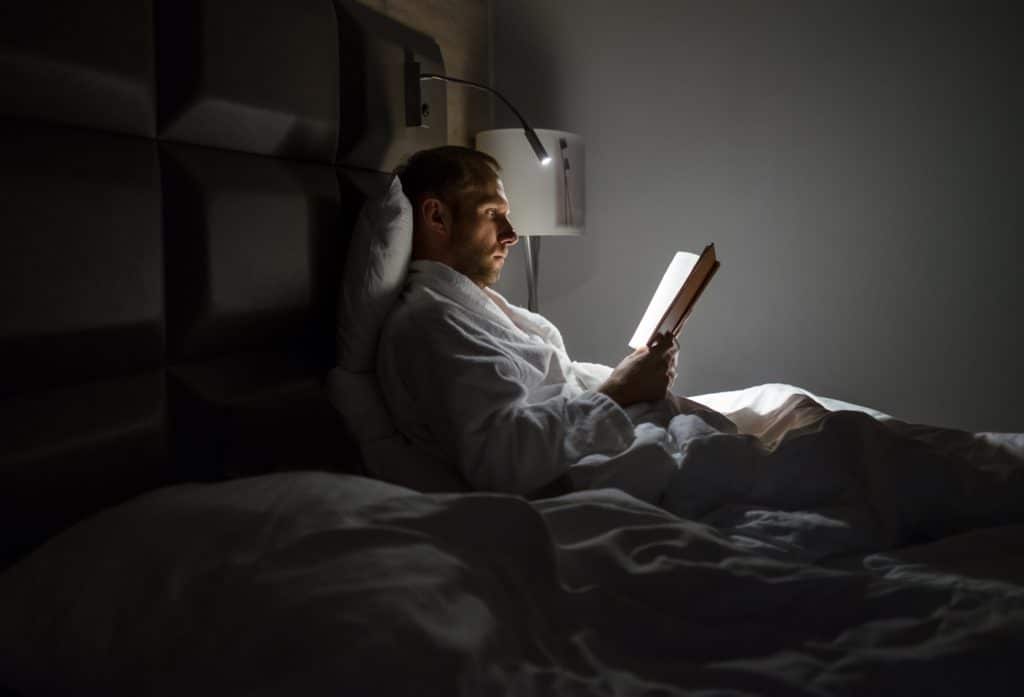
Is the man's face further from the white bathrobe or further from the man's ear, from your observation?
the white bathrobe

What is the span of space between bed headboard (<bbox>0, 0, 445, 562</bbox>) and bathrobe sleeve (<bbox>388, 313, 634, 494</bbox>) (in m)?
0.18

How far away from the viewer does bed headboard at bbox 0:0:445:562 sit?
79 cm

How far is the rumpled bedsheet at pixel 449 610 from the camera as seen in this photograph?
0.51 m

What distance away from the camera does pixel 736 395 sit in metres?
1.58

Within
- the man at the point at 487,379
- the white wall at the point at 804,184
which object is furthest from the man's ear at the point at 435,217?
the white wall at the point at 804,184

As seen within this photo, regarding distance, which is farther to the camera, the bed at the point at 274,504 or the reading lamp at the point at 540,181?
the reading lamp at the point at 540,181

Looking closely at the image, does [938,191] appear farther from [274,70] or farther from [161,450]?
[161,450]

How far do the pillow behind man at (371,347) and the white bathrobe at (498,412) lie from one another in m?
0.02

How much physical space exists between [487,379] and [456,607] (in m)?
0.59

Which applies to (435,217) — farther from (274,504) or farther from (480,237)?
(274,504)

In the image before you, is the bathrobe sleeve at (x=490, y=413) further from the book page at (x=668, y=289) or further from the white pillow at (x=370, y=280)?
the book page at (x=668, y=289)

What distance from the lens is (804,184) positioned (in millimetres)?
2188

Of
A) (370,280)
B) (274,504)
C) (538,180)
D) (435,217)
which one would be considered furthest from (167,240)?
(538,180)

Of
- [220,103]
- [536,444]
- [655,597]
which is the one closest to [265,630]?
[655,597]
